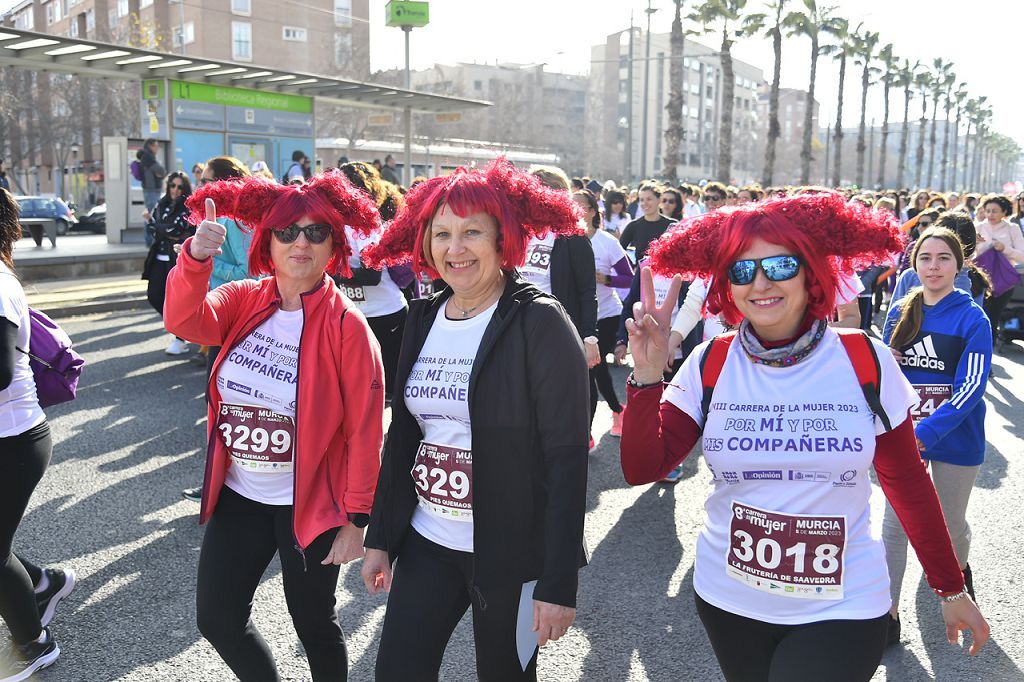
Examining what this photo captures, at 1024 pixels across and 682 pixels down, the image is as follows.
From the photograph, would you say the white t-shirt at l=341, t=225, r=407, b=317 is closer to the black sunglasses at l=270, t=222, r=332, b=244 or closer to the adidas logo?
the black sunglasses at l=270, t=222, r=332, b=244

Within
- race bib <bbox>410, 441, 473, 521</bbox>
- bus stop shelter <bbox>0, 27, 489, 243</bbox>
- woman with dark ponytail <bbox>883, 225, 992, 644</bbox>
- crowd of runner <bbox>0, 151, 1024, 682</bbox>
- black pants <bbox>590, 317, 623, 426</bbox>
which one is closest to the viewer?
crowd of runner <bbox>0, 151, 1024, 682</bbox>

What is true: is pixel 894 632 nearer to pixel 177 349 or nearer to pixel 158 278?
pixel 158 278

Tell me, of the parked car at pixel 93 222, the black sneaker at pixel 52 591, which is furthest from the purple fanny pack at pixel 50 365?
the parked car at pixel 93 222

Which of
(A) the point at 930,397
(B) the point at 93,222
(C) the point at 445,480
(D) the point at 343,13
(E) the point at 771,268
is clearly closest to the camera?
(E) the point at 771,268

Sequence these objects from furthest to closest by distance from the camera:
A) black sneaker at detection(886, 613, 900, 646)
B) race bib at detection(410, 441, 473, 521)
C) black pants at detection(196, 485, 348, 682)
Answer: black sneaker at detection(886, 613, 900, 646) < black pants at detection(196, 485, 348, 682) < race bib at detection(410, 441, 473, 521)

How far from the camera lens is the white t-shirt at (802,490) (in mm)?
2213

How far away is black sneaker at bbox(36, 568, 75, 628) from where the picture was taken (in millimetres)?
3791

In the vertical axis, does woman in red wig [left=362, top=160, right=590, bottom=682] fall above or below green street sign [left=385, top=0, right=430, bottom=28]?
below

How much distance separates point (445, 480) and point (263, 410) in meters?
0.80

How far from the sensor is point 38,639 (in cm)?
346

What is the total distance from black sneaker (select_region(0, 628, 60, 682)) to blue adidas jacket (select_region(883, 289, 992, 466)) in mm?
3669

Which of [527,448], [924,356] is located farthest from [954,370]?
[527,448]

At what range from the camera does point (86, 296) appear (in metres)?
13.7

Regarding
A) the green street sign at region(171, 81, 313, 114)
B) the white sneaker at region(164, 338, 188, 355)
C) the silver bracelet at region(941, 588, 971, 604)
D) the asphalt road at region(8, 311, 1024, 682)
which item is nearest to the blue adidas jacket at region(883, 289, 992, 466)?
the asphalt road at region(8, 311, 1024, 682)
